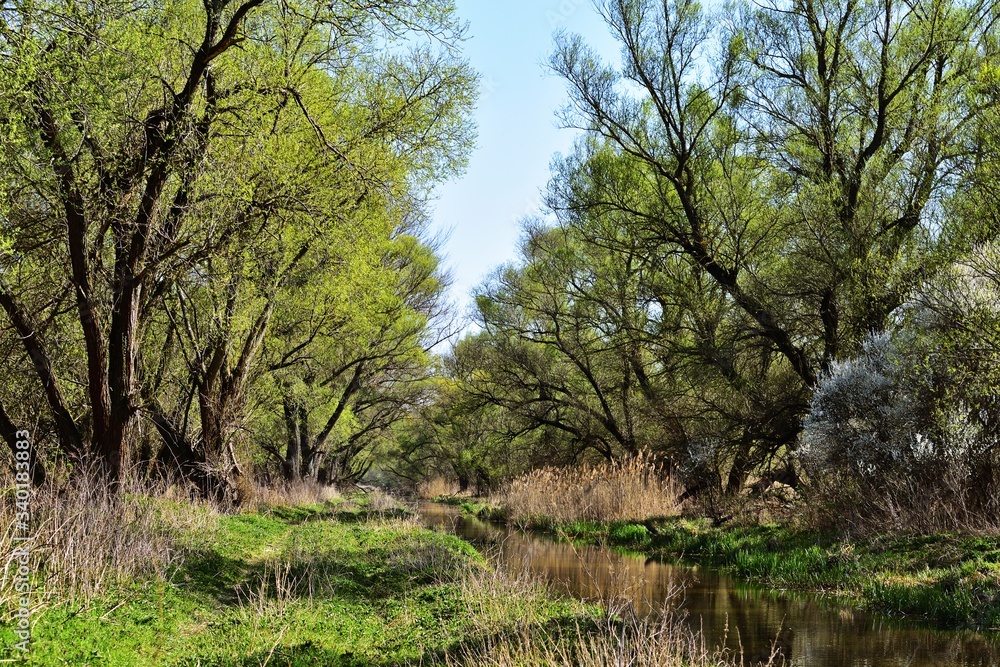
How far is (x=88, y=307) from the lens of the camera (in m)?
8.94

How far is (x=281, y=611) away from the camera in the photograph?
6.85 meters

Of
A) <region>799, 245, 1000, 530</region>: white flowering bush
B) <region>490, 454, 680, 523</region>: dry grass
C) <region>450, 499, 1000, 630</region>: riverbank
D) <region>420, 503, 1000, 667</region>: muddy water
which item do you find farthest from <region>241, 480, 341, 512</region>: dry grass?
<region>799, 245, 1000, 530</region>: white flowering bush

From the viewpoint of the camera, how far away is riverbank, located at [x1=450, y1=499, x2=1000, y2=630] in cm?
799

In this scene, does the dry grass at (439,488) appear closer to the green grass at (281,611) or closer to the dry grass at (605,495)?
the dry grass at (605,495)

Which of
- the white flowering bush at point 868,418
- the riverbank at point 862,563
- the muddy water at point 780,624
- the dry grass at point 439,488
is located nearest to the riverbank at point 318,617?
the muddy water at point 780,624

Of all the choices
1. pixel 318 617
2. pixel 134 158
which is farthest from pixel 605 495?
pixel 134 158

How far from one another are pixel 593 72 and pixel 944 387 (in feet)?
35.0

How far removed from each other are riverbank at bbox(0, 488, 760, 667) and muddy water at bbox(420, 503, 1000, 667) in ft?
1.44

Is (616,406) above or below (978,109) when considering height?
below

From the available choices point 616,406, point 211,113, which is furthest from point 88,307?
point 616,406

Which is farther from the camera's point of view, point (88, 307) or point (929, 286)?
point (929, 286)

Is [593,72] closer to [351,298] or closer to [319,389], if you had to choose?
[351,298]

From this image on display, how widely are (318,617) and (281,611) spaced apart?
37cm

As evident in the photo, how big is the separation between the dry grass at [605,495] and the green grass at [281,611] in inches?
282
